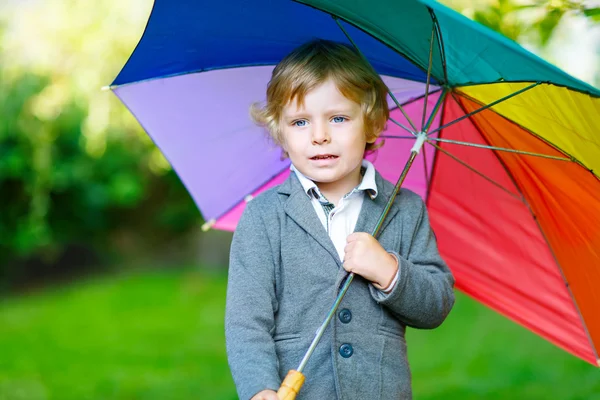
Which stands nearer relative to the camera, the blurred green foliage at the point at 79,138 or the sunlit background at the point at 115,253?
the sunlit background at the point at 115,253

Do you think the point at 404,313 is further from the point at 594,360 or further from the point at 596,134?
the point at 594,360

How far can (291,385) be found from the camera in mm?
1922

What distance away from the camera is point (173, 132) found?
2795mm

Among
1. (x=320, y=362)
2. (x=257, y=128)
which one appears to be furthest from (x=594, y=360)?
(x=257, y=128)

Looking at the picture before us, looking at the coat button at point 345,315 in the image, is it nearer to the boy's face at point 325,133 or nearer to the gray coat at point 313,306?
the gray coat at point 313,306

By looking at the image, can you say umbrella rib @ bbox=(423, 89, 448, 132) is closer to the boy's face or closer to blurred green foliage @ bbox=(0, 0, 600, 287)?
the boy's face

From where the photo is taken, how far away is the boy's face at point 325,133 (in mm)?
2164

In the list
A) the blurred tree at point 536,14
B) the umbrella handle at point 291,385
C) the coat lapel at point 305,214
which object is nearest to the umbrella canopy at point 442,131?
the coat lapel at point 305,214

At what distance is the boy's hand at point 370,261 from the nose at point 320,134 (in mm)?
271

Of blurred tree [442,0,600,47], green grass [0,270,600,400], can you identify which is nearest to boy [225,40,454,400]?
blurred tree [442,0,600,47]

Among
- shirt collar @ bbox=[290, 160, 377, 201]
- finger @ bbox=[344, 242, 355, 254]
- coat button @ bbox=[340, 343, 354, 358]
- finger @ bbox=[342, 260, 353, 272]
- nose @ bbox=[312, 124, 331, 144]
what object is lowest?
coat button @ bbox=[340, 343, 354, 358]

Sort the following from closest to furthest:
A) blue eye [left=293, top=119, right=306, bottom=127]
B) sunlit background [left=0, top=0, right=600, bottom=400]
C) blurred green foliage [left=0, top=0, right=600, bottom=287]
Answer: blue eye [left=293, top=119, right=306, bottom=127], sunlit background [left=0, top=0, right=600, bottom=400], blurred green foliage [left=0, top=0, right=600, bottom=287]

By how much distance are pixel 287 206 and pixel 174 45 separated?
26.5 inches

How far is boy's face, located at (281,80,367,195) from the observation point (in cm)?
216
